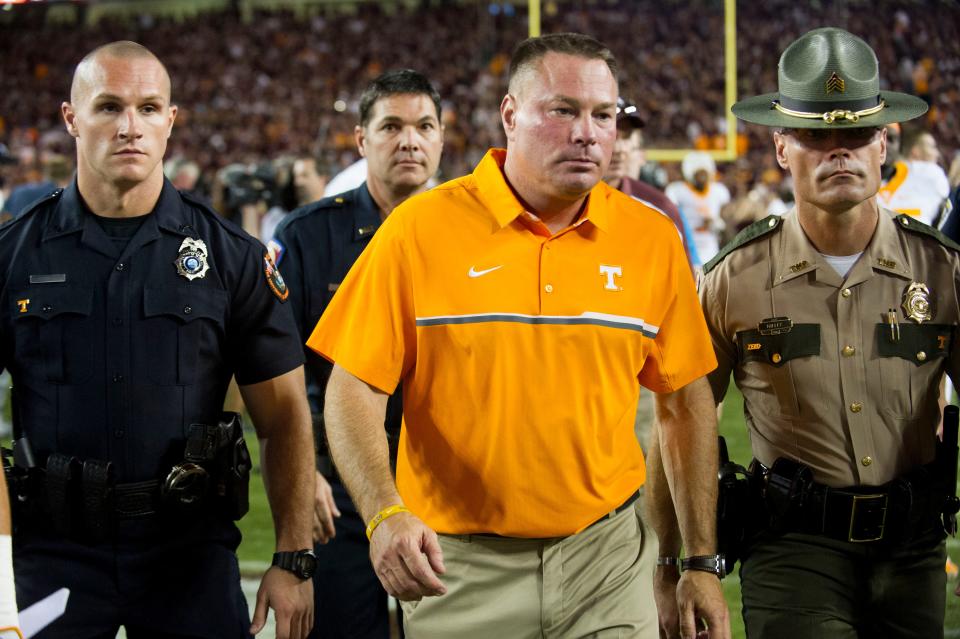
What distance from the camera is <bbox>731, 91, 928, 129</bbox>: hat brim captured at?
3758 mm

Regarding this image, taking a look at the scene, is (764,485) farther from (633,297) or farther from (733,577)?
(733,577)

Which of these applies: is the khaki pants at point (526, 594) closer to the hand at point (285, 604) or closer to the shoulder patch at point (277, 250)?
the hand at point (285, 604)

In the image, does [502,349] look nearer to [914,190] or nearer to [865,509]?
[865,509]

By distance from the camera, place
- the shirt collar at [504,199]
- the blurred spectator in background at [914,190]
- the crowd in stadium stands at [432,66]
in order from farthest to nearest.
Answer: the crowd in stadium stands at [432,66] → the blurred spectator in background at [914,190] → the shirt collar at [504,199]

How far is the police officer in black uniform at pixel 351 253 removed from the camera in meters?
4.69

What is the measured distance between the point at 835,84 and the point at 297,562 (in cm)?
201

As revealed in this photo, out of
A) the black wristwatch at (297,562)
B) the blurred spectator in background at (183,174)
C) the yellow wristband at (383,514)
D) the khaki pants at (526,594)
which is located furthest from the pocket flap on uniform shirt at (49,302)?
the blurred spectator in background at (183,174)

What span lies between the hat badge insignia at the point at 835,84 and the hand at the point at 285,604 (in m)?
2.01

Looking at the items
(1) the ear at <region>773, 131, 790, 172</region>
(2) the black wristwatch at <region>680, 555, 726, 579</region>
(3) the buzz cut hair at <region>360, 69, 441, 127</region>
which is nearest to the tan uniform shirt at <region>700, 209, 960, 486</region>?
(1) the ear at <region>773, 131, 790, 172</region>

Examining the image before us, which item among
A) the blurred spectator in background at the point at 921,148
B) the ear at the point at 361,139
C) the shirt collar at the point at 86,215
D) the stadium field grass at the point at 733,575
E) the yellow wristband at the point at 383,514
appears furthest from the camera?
the blurred spectator in background at the point at 921,148

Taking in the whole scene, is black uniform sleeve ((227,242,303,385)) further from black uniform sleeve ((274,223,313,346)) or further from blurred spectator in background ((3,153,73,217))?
blurred spectator in background ((3,153,73,217))

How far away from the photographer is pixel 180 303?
3.63 m

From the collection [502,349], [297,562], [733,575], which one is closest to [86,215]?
[297,562]

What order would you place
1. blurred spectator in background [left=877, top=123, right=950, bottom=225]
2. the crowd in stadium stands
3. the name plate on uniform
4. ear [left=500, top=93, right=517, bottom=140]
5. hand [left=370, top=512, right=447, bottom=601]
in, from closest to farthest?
1. hand [left=370, top=512, right=447, bottom=601]
2. ear [left=500, top=93, right=517, bottom=140]
3. the name plate on uniform
4. blurred spectator in background [left=877, top=123, right=950, bottom=225]
5. the crowd in stadium stands
